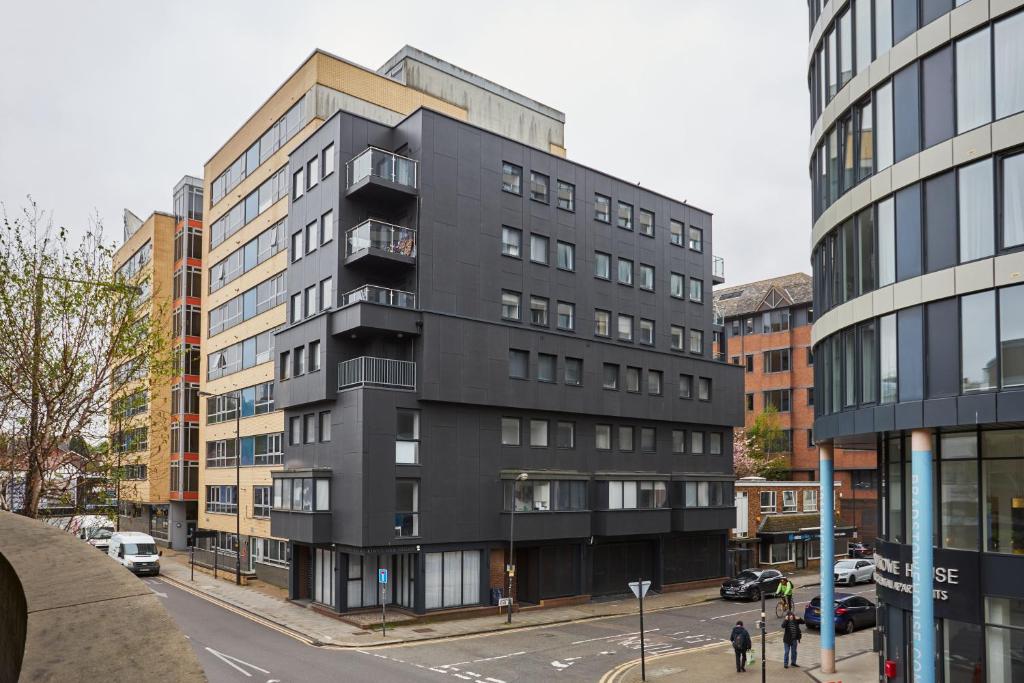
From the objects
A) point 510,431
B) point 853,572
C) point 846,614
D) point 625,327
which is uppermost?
point 625,327

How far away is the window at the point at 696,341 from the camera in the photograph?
52.7 m

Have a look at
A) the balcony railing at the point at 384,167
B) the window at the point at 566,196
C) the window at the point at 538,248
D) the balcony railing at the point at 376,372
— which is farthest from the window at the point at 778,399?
the balcony railing at the point at 384,167

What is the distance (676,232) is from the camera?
5262cm

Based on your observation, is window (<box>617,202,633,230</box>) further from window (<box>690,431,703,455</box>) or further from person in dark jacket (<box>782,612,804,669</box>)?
person in dark jacket (<box>782,612,804,669</box>)

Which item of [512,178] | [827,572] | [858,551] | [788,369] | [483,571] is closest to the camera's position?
[827,572]

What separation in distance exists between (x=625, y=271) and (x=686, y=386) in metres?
7.88

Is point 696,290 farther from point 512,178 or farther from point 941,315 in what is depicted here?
point 941,315

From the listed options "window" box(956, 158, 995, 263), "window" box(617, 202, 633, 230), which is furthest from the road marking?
"window" box(617, 202, 633, 230)

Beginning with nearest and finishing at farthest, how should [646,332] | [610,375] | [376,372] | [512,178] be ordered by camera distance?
[376,372]
[512,178]
[610,375]
[646,332]

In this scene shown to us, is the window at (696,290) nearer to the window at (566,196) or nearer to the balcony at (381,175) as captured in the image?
the window at (566,196)

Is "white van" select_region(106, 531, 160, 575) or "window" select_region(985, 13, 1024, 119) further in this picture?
"white van" select_region(106, 531, 160, 575)

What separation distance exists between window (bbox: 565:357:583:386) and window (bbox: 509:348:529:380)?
9.02ft

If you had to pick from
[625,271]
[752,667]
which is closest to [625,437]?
[625,271]

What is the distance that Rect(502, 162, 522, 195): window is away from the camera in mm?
43062
